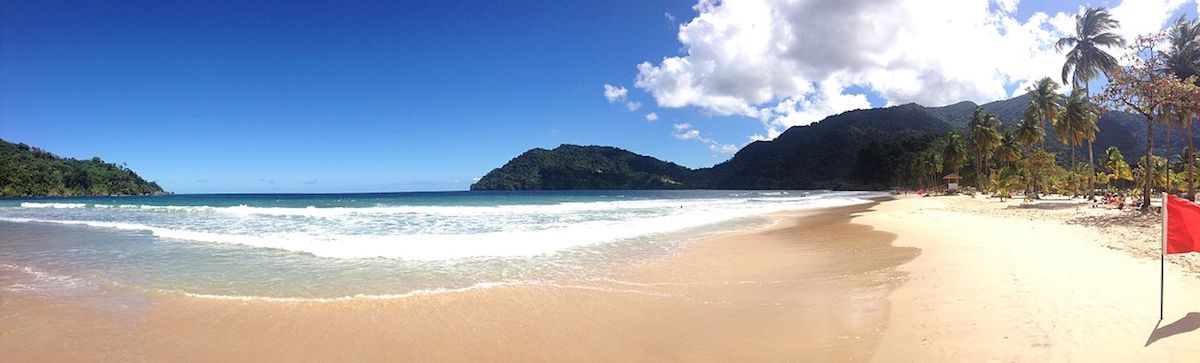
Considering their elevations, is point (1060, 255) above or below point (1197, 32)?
below

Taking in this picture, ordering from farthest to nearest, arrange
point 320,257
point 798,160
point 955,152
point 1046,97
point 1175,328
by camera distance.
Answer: point 798,160
point 955,152
point 1046,97
point 320,257
point 1175,328

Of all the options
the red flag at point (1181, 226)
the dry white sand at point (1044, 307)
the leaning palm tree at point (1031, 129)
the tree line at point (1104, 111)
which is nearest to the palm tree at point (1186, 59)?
the tree line at point (1104, 111)

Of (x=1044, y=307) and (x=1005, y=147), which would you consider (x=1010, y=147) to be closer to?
(x=1005, y=147)

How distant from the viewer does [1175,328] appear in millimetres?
4539

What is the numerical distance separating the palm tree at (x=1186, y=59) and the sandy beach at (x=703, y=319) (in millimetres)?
14802

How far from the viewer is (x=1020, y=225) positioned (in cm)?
1543

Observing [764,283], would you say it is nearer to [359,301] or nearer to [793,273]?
[793,273]

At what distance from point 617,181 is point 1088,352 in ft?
510

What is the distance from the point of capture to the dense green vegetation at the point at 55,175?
85938 mm

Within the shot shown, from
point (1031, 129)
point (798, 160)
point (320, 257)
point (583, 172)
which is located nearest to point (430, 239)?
point (320, 257)

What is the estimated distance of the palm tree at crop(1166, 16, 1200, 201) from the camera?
1811 cm

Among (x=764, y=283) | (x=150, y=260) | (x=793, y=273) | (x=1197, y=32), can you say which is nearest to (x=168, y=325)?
(x=150, y=260)

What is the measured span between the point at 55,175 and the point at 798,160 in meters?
163

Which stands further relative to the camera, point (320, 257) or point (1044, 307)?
point (320, 257)
